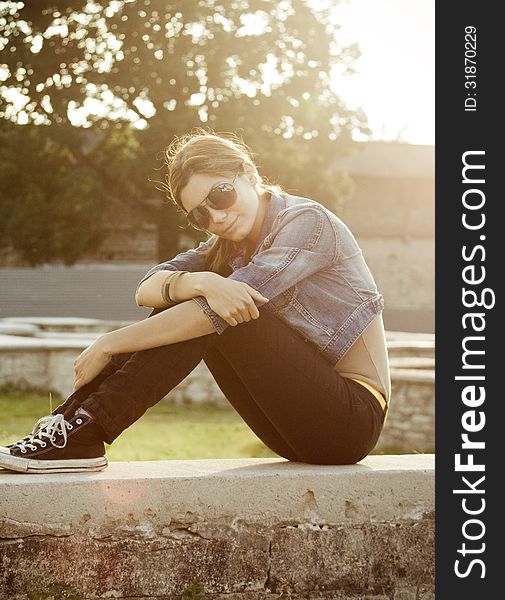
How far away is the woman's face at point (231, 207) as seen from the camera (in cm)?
270

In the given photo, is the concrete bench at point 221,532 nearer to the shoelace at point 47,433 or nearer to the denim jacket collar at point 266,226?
the shoelace at point 47,433

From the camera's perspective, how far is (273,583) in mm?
2473

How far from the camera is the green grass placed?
611cm

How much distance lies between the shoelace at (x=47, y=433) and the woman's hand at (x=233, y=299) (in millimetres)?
473

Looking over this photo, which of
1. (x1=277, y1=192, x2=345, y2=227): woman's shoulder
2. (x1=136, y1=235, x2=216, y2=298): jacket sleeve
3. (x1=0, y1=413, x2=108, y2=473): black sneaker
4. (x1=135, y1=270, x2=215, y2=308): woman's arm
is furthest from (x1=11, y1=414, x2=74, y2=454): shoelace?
(x1=277, y1=192, x2=345, y2=227): woman's shoulder

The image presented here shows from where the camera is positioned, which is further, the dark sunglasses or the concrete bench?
the dark sunglasses

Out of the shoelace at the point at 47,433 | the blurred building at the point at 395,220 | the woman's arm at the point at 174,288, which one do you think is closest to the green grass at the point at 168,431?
the woman's arm at the point at 174,288

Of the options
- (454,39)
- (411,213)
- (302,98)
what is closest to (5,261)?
(302,98)

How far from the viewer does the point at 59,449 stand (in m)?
2.41

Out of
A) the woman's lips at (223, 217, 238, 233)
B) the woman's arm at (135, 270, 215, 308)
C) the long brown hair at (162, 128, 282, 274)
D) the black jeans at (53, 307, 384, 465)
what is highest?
the long brown hair at (162, 128, 282, 274)

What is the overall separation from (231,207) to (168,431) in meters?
4.59

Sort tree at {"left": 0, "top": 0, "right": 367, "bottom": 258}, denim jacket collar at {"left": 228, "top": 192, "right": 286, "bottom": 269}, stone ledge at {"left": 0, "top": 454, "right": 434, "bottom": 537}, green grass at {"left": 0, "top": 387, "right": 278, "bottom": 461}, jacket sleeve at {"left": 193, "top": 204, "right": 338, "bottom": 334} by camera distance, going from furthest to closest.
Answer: tree at {"left": 0, "top": 0, "right": 367, "bottom": 258}
green grass at {"left": 0, "top": 387, "right": 278, "bottom": 461}
denim jacket collar at {"left": 228, "top": 192, "right": 286, "bottom": 269}
jacket sleeve at {"left": 193, "top": 204, "right": 338, "bottom": 334}
stone ledge at {"left": 0, "top": 454, "right": 434, "bottom": 537}

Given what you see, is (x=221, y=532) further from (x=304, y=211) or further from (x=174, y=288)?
(x=304, y=211)

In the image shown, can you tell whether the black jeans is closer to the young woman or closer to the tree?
the young woman
